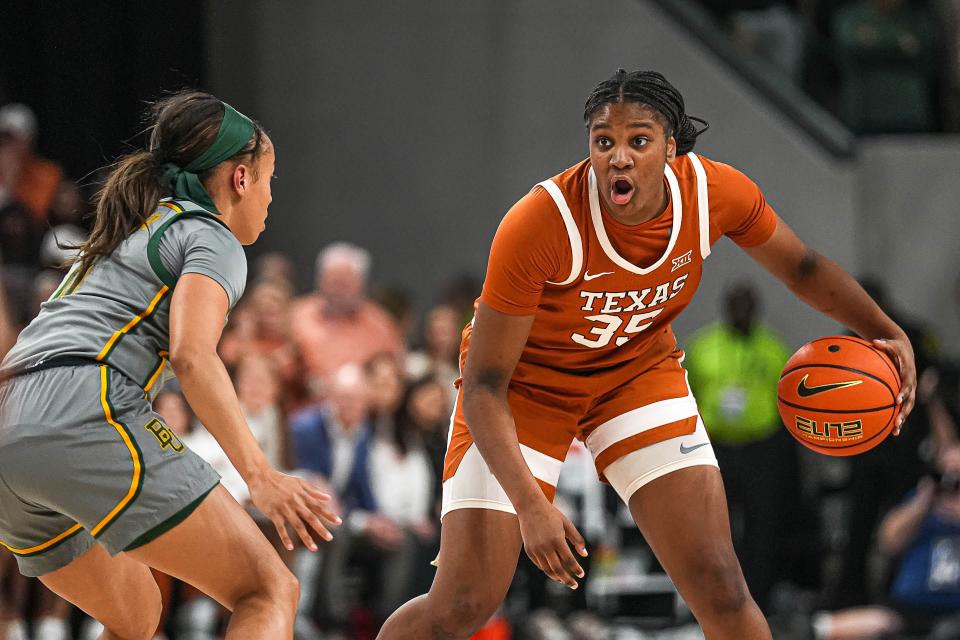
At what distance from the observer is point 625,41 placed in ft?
31.7

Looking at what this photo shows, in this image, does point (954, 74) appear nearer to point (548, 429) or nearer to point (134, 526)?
point (548, 429)

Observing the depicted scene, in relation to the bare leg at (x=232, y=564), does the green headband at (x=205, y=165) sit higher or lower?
higher

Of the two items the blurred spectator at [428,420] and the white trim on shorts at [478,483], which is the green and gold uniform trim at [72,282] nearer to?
the white trim on shorts at [478,483]

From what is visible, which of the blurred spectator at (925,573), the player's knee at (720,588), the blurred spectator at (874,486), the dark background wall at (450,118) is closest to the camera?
the player's knee at (720,588)

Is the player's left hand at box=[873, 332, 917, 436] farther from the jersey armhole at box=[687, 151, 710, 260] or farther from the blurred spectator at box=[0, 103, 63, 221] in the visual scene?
the blurred spectator at box=[0, 103, 63, 221]

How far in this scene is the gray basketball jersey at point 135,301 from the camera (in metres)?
3.13

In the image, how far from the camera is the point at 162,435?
3.14 m

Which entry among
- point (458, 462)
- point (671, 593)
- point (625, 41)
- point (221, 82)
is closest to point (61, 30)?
point (221, 82)

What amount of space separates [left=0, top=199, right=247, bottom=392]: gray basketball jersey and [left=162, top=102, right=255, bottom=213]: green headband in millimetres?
128

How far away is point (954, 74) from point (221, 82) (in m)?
5.12

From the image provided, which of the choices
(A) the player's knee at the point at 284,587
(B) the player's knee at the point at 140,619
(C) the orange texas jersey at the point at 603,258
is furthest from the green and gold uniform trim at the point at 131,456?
(C) the orange texas jersey at the point at 603,258

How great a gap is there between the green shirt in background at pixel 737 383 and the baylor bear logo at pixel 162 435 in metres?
4.95

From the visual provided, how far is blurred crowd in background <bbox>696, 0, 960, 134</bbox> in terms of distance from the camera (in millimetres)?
8969

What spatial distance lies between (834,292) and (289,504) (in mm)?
1734
